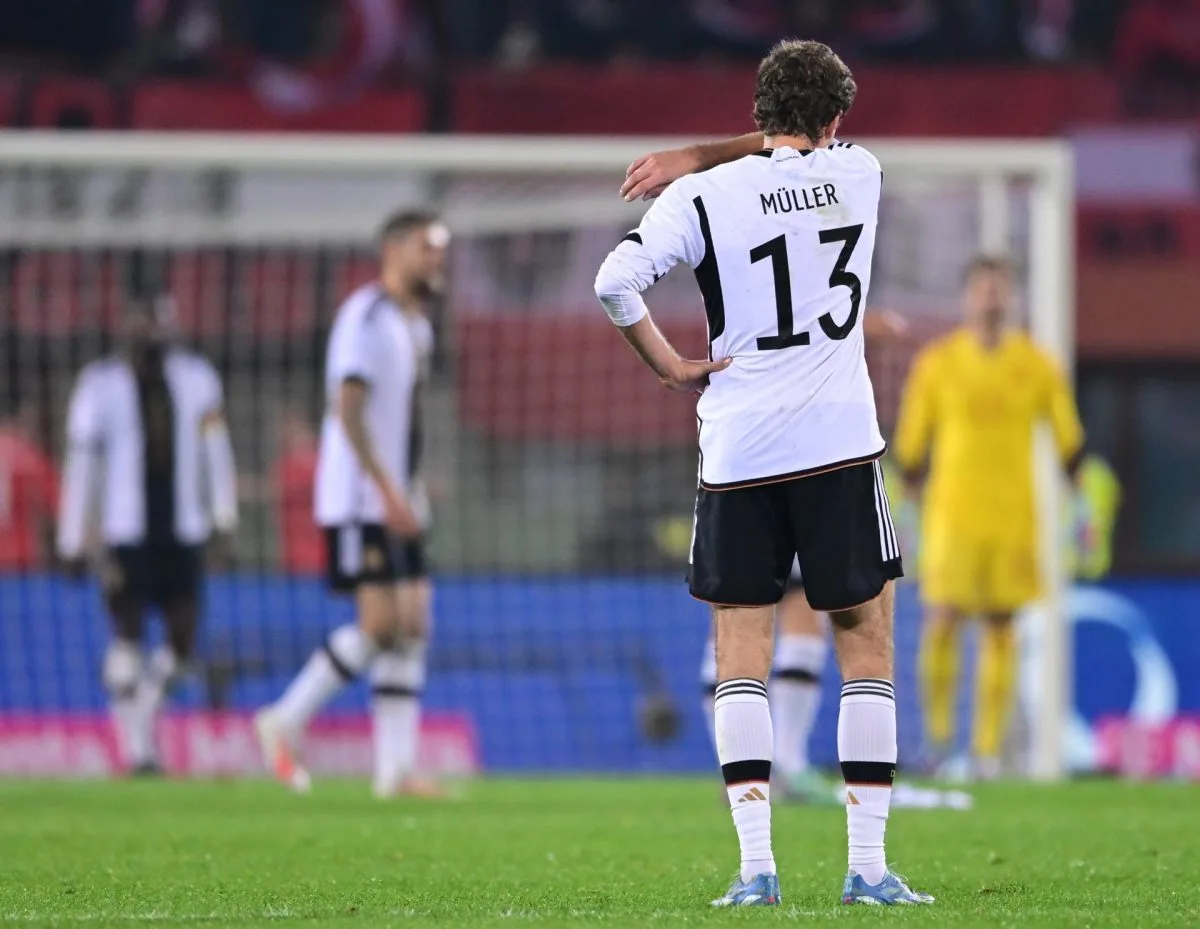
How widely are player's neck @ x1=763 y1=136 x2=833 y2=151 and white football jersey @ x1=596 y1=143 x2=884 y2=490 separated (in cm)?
3

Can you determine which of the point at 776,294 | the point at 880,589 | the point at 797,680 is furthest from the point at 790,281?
the point at 797,680

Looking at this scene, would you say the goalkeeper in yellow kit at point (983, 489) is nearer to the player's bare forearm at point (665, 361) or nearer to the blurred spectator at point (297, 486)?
the blurred spectator at point (297, 486)

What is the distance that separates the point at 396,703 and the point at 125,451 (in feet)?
11.1

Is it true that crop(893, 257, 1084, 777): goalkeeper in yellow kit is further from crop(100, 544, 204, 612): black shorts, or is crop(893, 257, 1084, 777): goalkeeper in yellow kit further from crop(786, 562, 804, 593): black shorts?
crop(100, 544, 204, 612): black shorts

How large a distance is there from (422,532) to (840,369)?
4184mm

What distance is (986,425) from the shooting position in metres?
11.2

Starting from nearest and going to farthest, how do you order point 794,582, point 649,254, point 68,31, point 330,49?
point 649,254 < point 794,582 < point 68,31 < point 330,49

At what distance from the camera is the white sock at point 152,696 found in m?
11.8

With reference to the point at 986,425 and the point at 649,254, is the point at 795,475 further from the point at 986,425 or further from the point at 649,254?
the point at 986,425

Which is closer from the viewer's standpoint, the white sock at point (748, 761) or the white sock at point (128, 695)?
the white sock at point (748, 761)

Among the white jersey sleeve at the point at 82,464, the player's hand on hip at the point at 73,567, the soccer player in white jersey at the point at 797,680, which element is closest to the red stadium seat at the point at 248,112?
the player's hand on hip at the point at 73,567

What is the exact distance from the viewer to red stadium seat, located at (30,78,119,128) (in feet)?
61.3

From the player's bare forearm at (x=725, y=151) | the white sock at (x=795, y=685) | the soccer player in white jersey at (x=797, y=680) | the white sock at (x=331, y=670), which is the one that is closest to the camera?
the player's bare forearm at (x=725, y=151)

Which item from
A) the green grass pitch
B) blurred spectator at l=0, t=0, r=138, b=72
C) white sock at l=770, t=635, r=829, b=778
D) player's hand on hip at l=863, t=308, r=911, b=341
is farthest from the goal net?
blurred spectator at l=0, t=0, r=138, b=72
